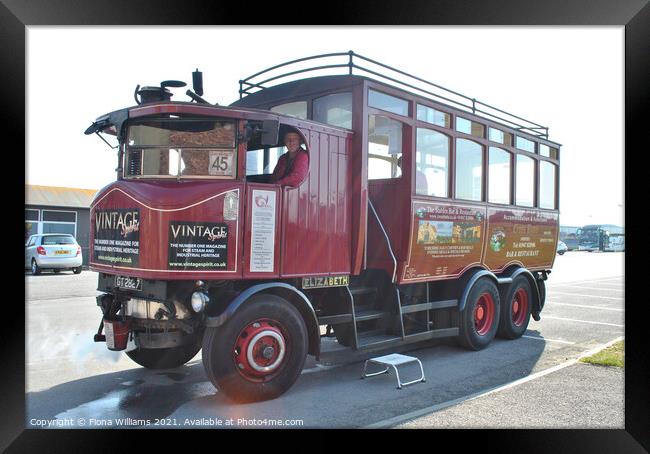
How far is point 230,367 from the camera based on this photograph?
4934mm

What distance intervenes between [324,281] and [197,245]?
66.2 inches

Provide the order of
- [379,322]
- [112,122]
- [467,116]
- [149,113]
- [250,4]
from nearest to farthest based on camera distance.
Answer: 1. [250,4]
2. [149,113]
3. [112,122]
4. [379,322]
5. [467,116]

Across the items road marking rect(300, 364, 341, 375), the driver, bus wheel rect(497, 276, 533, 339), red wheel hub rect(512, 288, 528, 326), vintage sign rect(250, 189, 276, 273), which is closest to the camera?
vintage sign rect(250, 189, 276, 273)

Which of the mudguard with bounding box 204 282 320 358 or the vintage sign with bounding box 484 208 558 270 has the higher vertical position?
the vintage sign with bounding box 484 208 558 270

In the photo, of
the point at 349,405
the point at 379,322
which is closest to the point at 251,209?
the point at 349,405

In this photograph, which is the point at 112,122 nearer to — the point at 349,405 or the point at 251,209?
the point at 251,209

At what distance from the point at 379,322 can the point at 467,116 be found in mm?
3342

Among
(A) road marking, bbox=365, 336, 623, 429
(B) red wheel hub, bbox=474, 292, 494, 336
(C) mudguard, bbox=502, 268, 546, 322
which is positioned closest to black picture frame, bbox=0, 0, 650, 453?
(A) road marking, bbox=365, 336, 623, 429

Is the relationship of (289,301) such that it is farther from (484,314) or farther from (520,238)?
(520,238)

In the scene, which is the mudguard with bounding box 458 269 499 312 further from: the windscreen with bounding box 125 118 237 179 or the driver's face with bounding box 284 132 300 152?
the windscreen with bounding box 125 118 237 179

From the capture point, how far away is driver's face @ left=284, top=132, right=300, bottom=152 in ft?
18.9

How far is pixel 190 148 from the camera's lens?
201 inches

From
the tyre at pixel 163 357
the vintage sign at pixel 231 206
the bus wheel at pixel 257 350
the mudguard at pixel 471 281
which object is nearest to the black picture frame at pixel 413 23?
the bus wheel at pixel 257 350

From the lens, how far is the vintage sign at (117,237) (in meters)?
4.98
